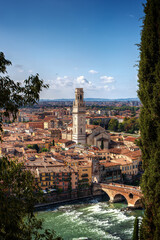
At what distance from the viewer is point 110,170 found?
2875 centimetres

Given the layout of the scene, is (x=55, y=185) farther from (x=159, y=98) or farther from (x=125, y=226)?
(x=159, y=98)

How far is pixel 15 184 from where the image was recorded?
13.7 ft

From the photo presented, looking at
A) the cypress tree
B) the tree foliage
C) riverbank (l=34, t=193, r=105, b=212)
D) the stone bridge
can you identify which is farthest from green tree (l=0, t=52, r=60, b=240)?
the stone bridge

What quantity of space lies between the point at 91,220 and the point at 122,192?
538 centimetres

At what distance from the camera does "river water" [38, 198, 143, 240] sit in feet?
56.0

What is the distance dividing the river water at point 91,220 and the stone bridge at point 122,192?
0.83m

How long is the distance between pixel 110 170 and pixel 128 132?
1476 inches

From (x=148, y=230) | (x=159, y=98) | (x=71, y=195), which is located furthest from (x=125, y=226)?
(x=159, y=98)

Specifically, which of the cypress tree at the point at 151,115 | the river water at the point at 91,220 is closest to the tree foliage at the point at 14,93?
the cypress tree at the point at 151,115

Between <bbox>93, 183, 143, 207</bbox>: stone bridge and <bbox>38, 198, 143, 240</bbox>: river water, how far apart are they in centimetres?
83

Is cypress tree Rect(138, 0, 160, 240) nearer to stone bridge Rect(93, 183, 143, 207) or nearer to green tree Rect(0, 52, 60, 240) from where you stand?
green tree Rect(0, 52, 60, 240)

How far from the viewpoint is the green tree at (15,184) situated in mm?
3691

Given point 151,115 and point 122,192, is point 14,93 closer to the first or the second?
point 151,115

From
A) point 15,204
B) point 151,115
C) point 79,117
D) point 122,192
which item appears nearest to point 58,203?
point 122,192
